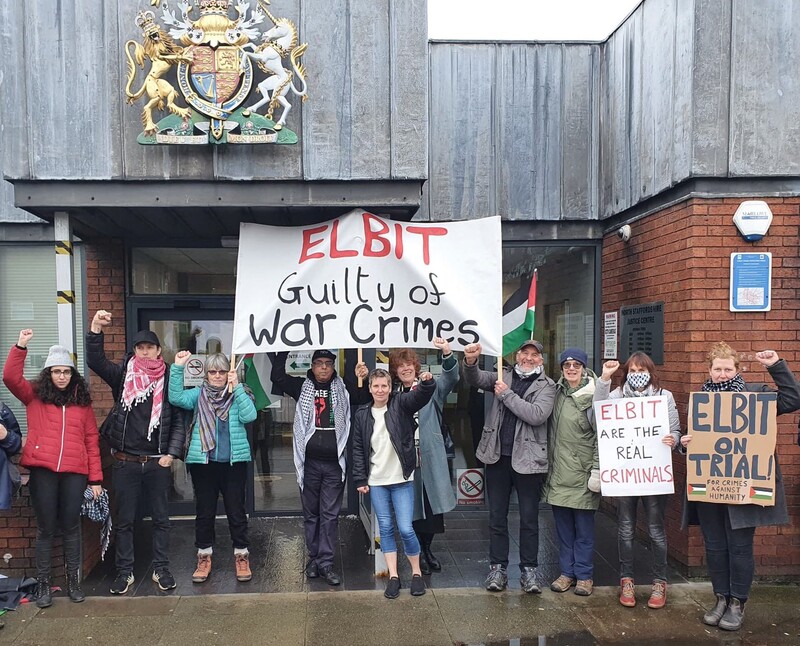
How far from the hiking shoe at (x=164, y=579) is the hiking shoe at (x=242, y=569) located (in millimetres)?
470

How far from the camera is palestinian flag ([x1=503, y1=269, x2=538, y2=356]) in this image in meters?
4.55

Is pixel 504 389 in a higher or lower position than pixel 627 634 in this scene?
higher

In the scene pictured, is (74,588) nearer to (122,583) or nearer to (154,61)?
(122,583)

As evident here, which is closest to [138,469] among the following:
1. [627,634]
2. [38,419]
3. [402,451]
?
[38,419]

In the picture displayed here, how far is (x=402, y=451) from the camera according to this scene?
13.6 ft

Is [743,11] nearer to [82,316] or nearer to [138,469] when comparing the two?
[138,469]

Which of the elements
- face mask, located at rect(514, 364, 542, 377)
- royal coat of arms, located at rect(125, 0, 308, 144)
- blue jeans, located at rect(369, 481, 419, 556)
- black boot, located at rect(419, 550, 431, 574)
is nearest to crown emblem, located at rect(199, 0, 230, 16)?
royal coat of arms, located at rect(125, 0, 308, 144)

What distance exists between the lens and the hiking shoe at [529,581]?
4.25 metres

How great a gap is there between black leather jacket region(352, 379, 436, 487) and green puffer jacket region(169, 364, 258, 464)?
85 cm

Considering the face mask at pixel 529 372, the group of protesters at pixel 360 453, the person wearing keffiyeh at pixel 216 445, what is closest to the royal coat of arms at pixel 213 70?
the group of protesters at pixel 360 453

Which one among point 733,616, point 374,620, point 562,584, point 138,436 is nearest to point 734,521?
point 733,616

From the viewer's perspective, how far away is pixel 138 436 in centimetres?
421

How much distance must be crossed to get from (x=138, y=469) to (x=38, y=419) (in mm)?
767

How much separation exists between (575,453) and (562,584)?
3.32ft
